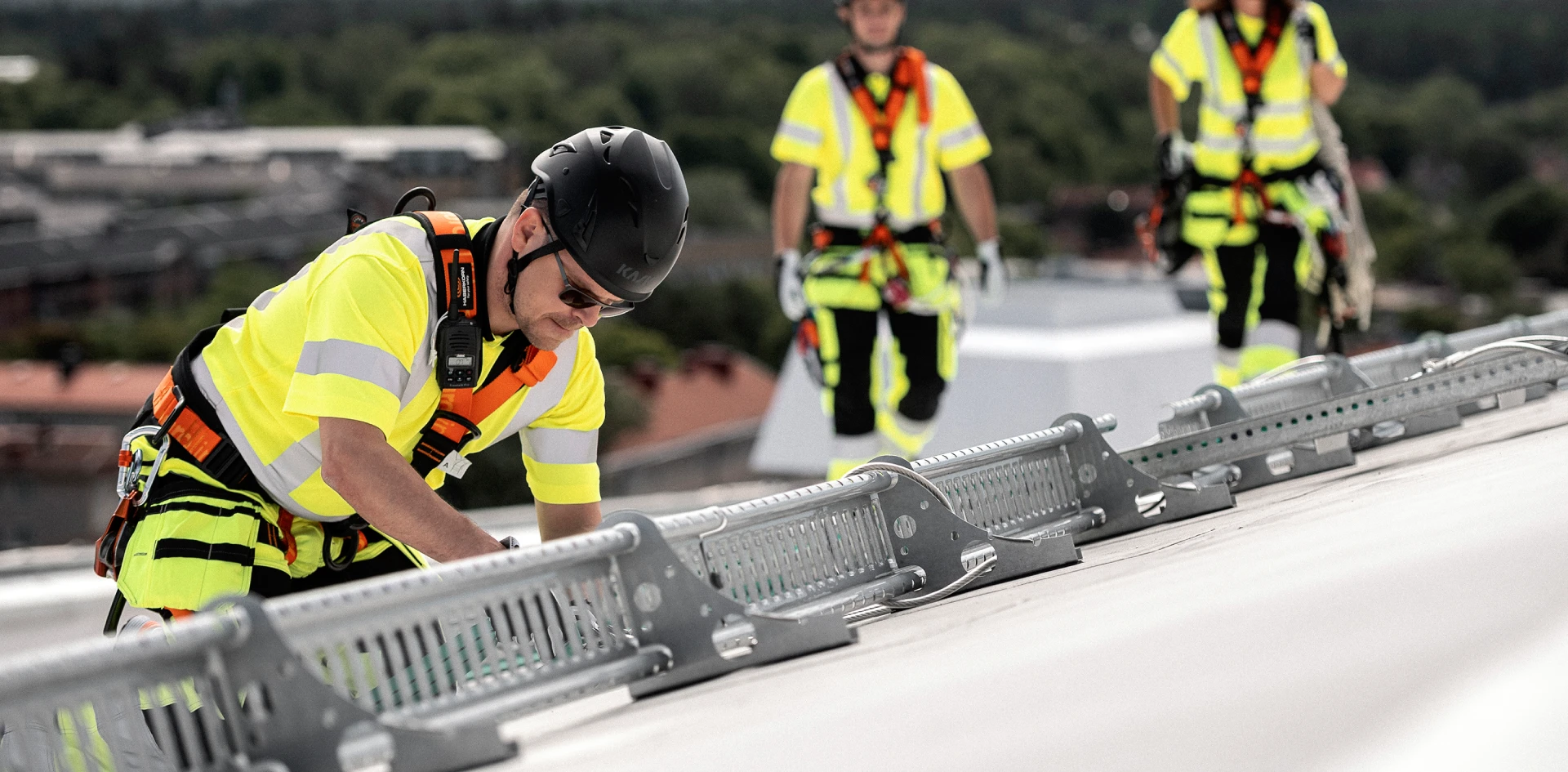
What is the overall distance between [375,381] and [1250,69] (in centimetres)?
418

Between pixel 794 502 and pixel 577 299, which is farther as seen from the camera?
pixel 577 299

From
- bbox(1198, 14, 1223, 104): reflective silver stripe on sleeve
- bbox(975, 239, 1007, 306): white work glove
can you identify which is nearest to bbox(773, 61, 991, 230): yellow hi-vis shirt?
bbox(975, 239, 1007, 306): white work glove

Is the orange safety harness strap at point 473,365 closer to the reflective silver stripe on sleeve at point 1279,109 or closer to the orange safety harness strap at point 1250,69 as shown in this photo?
the orange safety harness strap at point 1250,69

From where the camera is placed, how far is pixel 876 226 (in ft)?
18.8

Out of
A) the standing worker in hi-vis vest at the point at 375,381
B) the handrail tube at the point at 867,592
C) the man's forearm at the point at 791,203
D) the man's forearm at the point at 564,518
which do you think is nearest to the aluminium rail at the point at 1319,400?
the handrail tube at the point at 867,592

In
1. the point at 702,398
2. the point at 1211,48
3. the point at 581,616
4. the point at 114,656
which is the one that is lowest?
the point at 581,616

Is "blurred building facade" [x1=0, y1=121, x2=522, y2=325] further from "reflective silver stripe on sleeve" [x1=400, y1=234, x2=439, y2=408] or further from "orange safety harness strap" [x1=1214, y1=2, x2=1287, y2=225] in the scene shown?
"reflective silver stripe on sleeve" [x1=400, y1=234, x2=439, y2=408]

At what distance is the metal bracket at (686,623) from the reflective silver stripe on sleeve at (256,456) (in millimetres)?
723

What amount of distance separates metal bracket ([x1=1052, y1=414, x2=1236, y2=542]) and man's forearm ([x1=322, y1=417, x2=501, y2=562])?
3.77ft

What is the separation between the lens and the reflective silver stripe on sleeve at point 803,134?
5.70 m

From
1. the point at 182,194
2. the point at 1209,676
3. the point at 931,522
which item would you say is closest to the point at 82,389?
the point at 182,194

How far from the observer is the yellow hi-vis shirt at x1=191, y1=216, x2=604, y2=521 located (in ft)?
8.11

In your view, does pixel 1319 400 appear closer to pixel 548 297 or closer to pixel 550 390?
pixel 550 390

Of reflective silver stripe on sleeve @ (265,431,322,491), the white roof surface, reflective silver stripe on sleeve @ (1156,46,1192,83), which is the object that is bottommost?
the white roof surface
